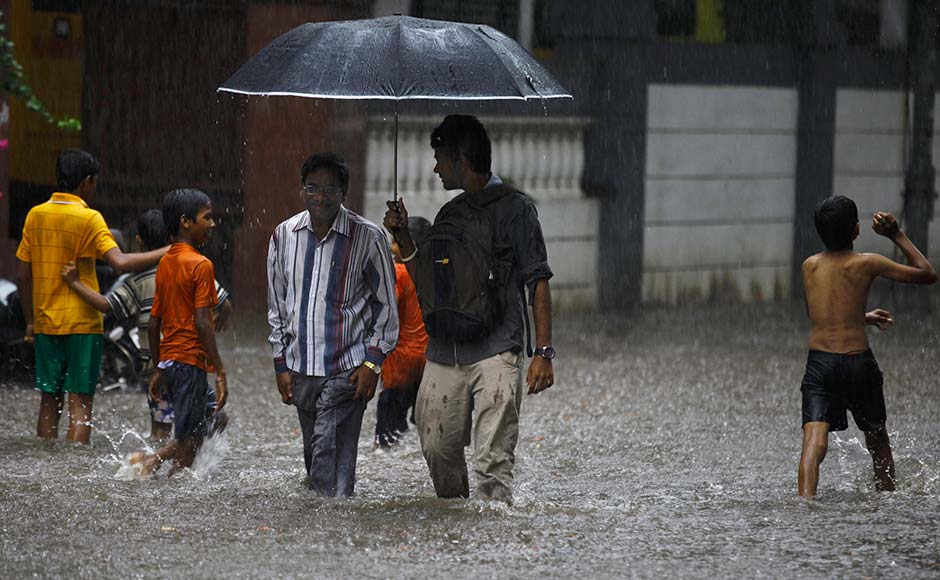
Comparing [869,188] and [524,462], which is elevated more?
[869,188]

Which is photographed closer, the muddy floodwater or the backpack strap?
the muddy floodwater

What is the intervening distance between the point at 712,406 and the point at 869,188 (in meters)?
8.31

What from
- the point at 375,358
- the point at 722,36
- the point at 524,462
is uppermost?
the point at 722,36

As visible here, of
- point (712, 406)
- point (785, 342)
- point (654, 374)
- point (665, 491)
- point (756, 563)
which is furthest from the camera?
point (785, 342)

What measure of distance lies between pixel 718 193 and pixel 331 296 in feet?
34.4

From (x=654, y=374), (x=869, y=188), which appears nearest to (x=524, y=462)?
(x=654, y=374)

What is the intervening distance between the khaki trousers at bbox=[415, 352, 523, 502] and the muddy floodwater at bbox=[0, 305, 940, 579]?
0.50 feet

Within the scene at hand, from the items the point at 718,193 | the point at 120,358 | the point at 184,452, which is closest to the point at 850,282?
the point at 184,452

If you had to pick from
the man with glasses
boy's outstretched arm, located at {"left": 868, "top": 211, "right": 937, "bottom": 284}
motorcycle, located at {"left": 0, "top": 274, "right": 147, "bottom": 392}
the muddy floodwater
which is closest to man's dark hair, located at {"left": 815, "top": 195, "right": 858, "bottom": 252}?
boy's outstretched arm, located at {"left": 868, "top": 211, "right": 937, "bottom": 284}

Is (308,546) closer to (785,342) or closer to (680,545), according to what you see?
(680,545)

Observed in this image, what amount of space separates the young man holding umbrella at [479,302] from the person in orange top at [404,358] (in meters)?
1.48

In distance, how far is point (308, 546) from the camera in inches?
228

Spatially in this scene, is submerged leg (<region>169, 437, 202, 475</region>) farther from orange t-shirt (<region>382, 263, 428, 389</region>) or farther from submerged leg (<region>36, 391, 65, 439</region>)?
submerged leg (<region>36, 391, 65, 439</region>)

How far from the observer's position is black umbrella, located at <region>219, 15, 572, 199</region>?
603 centimetres
